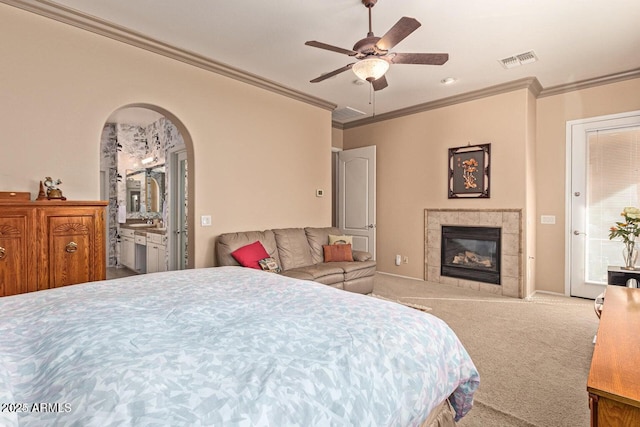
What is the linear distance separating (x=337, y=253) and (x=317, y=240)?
36 centimetres

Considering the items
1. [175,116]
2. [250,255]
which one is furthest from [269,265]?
[175,116]

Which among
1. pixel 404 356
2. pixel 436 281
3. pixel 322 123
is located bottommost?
pixel 436 281

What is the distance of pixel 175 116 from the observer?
3621 millimetres

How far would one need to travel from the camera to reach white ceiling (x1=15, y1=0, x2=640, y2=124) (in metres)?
2.82

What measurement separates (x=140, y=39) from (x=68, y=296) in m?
2.92

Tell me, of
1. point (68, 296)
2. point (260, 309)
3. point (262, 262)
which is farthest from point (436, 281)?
point (68, 296)

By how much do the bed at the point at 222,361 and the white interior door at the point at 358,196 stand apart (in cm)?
437

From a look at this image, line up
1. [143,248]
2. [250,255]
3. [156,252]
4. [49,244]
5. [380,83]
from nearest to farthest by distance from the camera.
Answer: [49,244]
[380,83]
[250,255]
[156,252]
[143,248]

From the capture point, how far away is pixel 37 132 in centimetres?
277

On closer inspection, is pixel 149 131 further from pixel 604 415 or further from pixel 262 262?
pixel 604 415

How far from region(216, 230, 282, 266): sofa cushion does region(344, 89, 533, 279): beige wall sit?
251 cm

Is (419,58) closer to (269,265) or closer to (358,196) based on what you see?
(269,265)

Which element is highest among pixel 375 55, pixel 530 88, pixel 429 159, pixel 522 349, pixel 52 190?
pixel 530 88

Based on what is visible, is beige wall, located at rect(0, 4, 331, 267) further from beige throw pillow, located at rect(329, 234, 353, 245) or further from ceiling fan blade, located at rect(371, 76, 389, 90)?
ceiling fan blade, located at rect(371, 76, 389, 90)
